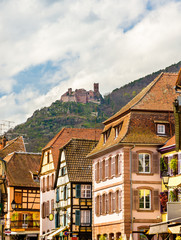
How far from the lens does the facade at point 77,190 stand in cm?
6588

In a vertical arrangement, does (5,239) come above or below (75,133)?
below

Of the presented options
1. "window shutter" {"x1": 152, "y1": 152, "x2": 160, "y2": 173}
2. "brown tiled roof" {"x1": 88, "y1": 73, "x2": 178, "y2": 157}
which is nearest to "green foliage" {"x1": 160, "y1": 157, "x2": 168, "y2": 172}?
"window shutter" {"x1": 152, "y1": 152, "x2": 160, "y2": 173}

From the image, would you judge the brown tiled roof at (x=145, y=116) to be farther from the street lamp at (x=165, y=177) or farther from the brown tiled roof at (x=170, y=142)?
the street lamp at (x=165, y=177)

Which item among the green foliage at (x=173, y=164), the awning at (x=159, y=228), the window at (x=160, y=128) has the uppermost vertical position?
the window at (x=160, y=128)

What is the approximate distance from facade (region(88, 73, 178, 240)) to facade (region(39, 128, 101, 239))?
58.2ft

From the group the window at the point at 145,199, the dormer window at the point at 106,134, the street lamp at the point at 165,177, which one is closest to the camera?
the street lamp at the point at 165,177

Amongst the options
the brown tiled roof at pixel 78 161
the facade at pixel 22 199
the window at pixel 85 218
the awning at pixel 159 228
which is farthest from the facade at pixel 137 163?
the facade at pixel 22 199

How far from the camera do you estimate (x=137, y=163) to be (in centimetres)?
5434

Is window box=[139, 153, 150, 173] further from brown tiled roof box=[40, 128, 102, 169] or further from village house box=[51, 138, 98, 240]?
brown tiled roof box=[40, 128, 102, 169]

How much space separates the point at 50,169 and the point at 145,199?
24.0 m

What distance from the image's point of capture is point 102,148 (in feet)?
193

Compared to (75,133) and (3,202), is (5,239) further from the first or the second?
(75,133)

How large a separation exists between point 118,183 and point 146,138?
4615mm

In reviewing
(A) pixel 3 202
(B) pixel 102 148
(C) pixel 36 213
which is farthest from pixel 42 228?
(B) pixel 102 148
